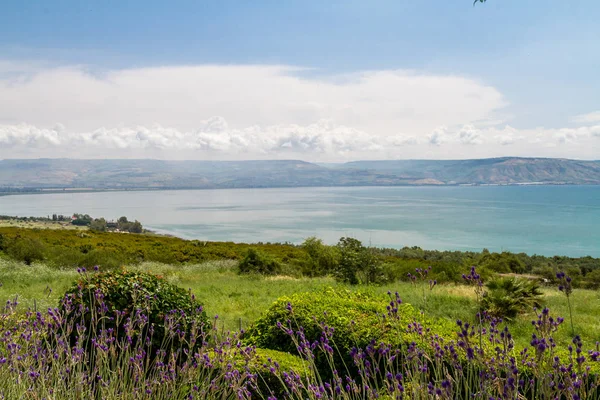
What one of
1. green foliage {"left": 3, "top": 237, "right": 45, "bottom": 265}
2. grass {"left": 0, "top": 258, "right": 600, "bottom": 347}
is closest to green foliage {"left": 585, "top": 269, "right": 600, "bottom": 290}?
grass {"left": 0, "top": 258, "right": 600, "bottom": 347}

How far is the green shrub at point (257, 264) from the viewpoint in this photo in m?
20.0

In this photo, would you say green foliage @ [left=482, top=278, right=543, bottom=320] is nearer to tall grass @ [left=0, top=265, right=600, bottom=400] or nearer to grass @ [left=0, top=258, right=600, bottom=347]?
grass @ [left=0, top=258, right=600, bottom=347]

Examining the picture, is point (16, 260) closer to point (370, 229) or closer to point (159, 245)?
point (159, 245)

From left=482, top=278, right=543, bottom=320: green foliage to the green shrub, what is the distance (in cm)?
1178

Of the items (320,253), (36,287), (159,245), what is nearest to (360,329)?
(36,287)

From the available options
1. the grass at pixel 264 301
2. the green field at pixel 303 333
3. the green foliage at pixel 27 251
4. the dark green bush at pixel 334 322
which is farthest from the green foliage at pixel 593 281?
the green foliage at pixel 27 251

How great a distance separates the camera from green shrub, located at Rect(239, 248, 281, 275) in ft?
65.5

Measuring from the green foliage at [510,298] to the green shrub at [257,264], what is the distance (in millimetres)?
11778

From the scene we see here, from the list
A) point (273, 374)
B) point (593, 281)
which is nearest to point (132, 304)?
point (273, 374)

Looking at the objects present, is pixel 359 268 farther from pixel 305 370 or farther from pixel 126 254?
pixel 126 254

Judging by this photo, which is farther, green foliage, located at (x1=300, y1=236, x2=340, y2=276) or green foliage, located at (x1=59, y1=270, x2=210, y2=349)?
green foliage, located at (x1=300, y1=236, x2=340, y2=276)

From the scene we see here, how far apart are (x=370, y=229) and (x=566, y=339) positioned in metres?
79.6

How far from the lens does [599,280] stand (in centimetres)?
2325

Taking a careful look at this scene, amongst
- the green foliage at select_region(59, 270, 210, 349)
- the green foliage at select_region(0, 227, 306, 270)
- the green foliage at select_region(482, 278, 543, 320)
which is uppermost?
the green foliage at select_region(59, 270, 210, 349)
